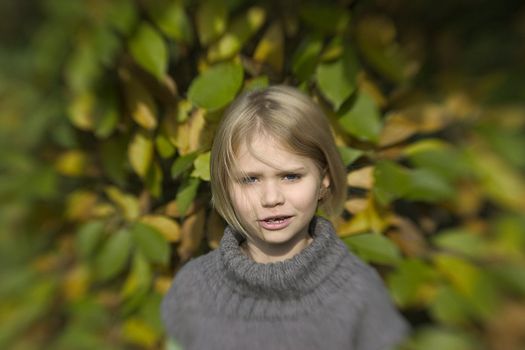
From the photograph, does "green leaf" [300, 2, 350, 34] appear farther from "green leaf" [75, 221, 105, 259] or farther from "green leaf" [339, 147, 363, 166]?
"green leaf" [75, 221, 105, 259]

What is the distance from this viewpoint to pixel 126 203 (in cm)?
129

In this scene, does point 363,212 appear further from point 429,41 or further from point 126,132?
point 126,132

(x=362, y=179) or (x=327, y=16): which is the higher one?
(x=327, y=16)

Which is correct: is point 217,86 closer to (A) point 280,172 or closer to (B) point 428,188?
(A) point 280,172

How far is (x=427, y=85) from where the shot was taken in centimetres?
115

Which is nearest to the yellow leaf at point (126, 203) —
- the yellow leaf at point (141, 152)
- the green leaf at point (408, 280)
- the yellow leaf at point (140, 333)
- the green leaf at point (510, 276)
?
the yellow leaf at point (141, 152)

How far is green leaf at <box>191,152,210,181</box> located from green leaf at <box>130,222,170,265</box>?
0.19m

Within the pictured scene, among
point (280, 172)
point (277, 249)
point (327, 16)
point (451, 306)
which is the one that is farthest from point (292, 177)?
point (451, 306)

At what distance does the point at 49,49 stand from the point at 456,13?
2.86ft

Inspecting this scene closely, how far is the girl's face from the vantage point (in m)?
0.89

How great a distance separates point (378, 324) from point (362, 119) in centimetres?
36

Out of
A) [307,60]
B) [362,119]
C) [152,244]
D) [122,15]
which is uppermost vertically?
[122,15]

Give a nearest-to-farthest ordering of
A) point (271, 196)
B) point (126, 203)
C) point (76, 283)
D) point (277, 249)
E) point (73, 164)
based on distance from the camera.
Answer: point (271, 196), point (277, 249), point (126, 203), point (73, 164), point (76, 283)

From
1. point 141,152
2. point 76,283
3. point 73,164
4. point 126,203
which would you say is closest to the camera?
point 141,152
